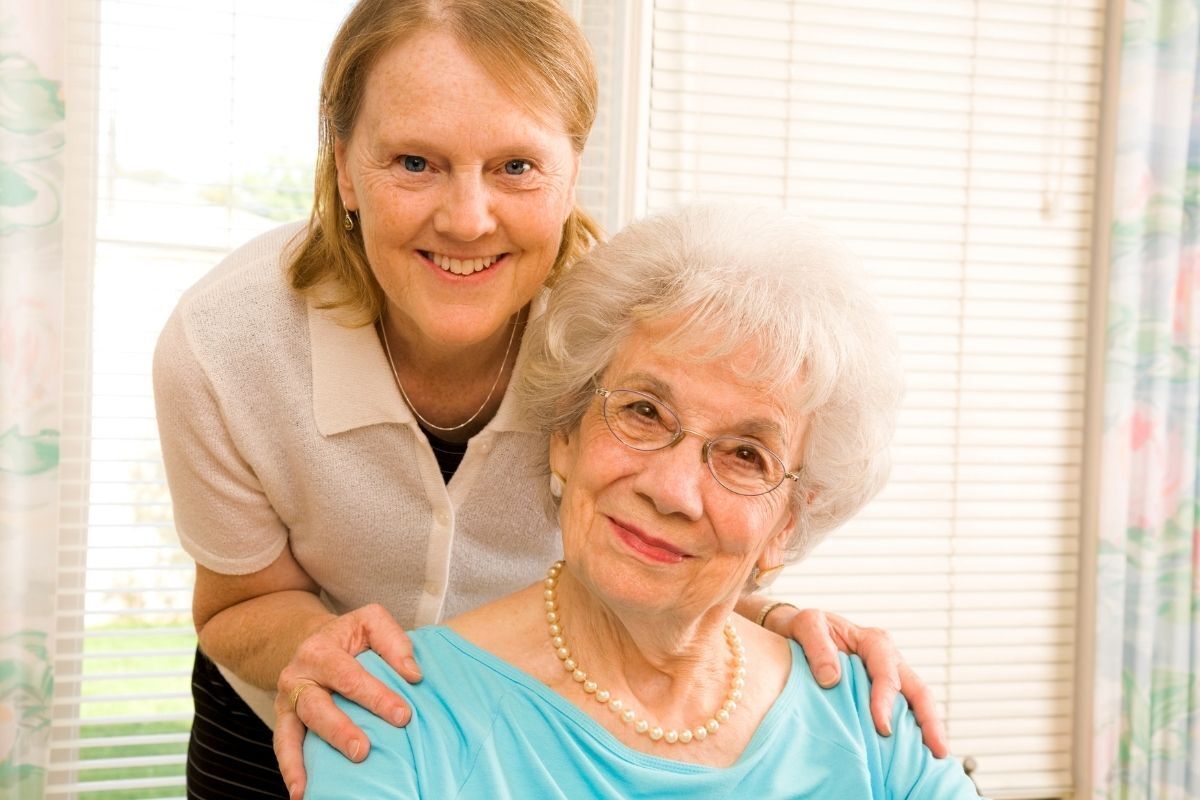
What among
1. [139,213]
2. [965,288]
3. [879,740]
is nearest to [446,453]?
[879,740]

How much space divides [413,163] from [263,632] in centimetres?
70

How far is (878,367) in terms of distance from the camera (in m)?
1.38

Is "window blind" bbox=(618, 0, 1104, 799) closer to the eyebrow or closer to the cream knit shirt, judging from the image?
the cream knit shirt

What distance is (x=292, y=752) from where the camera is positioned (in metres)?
1.26

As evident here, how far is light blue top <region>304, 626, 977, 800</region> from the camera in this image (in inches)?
47.6

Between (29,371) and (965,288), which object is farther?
(965,288)

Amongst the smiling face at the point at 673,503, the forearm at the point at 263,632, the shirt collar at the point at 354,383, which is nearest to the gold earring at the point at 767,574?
the smiling face at the point at 673,503

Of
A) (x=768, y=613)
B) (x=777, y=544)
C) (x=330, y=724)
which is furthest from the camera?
(x=768, y=613)

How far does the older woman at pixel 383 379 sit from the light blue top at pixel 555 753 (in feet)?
0.10

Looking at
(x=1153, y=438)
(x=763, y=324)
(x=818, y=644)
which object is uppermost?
(x=763, y=324)

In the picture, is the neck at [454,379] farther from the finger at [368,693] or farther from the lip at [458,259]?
the finger at [368,693]

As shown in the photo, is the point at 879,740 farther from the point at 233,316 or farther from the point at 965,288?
the point at 965,288

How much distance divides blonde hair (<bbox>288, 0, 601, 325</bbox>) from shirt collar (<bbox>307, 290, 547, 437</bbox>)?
29 mm

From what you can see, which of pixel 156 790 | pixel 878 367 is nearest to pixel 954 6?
pixel 878 367
